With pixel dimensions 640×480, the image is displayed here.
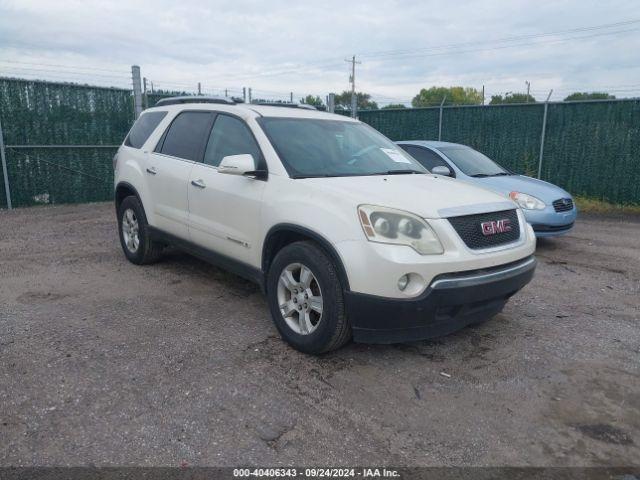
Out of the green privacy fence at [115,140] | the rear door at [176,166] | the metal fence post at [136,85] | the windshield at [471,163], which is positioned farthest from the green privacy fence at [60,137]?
the windshield at [471,163]

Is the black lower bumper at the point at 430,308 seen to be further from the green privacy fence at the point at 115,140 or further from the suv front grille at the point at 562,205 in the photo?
the green privacy fence at the point at 115,140

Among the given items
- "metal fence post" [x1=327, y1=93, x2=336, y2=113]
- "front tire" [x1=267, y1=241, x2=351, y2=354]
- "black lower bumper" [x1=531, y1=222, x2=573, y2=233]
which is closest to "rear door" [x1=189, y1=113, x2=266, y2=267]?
"front tire" [x1=267, y1=241, x2=351, y2=354]

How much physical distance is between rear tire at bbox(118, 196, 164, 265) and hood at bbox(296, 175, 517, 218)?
2627 millimetres

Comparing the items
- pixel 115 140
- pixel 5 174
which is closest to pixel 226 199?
pixel 5 174

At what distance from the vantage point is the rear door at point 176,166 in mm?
4766

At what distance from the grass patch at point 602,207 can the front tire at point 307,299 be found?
907 centimetres

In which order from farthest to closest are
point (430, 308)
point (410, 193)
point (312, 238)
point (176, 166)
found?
point (176, 166), point (410, 193), point (312, 238), point (430, 308)

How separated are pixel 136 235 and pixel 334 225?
333 centimetres

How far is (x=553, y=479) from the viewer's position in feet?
7.90

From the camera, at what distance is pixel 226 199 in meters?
4.22

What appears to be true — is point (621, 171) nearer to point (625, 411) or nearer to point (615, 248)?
point (615, 248)

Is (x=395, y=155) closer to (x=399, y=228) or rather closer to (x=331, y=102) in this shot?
(x=399, y=228)

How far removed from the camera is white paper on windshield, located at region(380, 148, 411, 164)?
4.59m

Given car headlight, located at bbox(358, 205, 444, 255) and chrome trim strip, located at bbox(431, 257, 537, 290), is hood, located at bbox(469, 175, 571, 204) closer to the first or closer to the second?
chrome trim strip, located at bbox(431, 257, 537, 290)
